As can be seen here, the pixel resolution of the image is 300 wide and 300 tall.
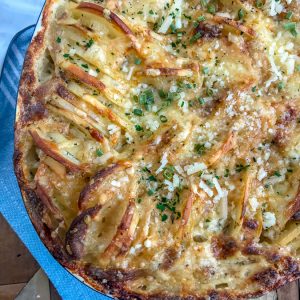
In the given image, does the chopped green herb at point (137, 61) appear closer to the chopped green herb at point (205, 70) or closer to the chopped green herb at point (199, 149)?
the chopped green herb at point (205, 70)

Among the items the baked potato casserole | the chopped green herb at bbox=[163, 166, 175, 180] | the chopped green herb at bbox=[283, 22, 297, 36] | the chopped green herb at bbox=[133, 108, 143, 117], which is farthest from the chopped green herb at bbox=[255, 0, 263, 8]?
the chopped green herb at bbox=[163, 166, 175, 180]

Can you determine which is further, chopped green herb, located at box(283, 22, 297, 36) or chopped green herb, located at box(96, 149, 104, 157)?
chopped green herb, located at box(283, 22, 297, 36)

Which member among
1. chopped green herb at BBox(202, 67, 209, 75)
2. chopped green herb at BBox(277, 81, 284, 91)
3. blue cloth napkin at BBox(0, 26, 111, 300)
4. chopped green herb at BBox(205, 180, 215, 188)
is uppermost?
chopped green herb at BBox(277, 81, 284, 91)

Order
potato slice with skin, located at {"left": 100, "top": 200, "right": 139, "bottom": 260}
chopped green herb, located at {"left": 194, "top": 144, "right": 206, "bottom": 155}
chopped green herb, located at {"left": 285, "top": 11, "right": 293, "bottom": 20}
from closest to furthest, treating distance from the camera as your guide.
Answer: potato slice with skin, located at {"left": 100, "top": 200, "right": 139, "bottom": 260} < chopped green herb, located at {"left": 194, "top": 144, "right": 206, "bottom": 155} < chopped green herb, located at {"left": 285, "top": 11, "right": 293, "bottom": 20}

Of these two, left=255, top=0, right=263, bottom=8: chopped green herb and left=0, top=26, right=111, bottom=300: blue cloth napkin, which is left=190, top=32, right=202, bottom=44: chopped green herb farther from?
left=0, top=26, right=111, bottom=300: blue cloth napkin

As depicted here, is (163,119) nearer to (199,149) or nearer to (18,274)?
(199,149)

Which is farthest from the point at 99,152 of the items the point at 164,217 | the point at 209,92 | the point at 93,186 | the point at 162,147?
the point at 209,92

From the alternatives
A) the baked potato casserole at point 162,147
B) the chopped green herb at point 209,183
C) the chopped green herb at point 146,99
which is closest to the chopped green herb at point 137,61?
the baked potato casserole at point 162,147
